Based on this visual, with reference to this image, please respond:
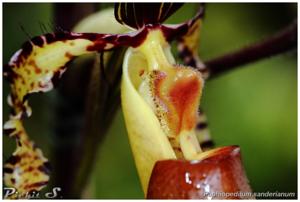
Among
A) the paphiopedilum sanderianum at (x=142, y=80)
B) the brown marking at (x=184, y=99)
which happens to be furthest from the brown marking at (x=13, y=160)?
the brown marking at (x=184, y=99)

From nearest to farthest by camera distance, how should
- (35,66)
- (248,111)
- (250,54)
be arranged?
(35,66) → (250,54) → (248,111)

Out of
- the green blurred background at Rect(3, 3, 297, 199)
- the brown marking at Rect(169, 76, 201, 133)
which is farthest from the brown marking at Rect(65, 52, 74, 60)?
the green blurred background at Rect(3, 3, 297, 199)

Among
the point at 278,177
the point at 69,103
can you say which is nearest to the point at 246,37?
the point at 278,177

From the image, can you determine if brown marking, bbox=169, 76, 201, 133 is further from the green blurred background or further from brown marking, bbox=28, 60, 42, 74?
→ the green blurred background

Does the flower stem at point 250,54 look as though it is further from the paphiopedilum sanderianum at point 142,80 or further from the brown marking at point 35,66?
the brown marking at point 35,66

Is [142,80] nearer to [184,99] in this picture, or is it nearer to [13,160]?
[184,99]

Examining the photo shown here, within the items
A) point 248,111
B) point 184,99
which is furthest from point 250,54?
point 248,111
